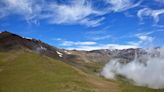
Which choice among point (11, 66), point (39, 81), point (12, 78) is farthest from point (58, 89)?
point (11, 66)

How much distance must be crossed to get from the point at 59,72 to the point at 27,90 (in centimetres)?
4935

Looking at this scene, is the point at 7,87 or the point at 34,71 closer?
the point at 7,87

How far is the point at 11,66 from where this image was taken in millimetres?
184625

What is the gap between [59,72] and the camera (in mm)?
174875

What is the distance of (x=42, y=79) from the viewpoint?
151 m

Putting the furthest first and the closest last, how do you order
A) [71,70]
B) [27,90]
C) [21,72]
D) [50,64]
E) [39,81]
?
[50,64] → [71,70] → [21,72] → [39,81] → [27,90]

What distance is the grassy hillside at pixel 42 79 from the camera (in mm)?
132613

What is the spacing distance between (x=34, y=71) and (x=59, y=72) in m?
14.3

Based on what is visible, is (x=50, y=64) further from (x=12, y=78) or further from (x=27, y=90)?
(x=27, y=90)

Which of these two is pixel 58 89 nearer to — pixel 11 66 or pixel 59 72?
pixel 59 72

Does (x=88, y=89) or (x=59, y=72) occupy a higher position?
(x=59, y=72)

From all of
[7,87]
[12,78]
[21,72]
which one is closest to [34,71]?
[21,72]

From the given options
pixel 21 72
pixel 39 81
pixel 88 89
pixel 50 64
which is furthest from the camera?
pixel 50 64

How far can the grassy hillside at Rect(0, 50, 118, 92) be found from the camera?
132613mm
